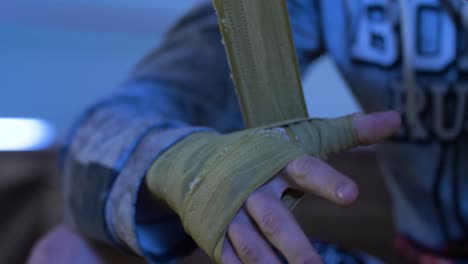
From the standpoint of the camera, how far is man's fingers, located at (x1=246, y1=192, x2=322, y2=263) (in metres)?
0.22

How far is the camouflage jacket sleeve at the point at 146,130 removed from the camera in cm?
30

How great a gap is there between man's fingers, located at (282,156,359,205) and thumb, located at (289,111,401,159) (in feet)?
0.05

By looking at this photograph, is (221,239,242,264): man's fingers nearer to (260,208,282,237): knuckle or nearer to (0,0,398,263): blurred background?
(260,208,282,237): knuckle

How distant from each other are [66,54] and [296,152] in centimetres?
103

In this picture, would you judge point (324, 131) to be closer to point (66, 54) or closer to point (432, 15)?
point (432, 15)

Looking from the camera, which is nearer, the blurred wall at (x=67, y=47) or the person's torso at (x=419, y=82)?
the person's torso at (x=419, y=82)

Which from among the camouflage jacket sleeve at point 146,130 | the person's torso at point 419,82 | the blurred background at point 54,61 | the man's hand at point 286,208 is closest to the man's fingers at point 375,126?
the man's hand at point 286,208

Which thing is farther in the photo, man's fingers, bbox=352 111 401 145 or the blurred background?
the blurred background

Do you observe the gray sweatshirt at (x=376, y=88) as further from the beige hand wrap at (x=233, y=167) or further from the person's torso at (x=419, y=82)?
the beige hand wrap at (x=233, y=167)

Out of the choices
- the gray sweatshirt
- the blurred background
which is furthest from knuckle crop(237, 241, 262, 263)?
the blurred background

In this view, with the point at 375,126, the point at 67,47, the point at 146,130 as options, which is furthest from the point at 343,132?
the point at 67,47

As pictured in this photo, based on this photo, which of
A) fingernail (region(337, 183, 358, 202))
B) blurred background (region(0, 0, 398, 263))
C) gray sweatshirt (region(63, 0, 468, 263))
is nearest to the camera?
fingernail (region(337, 183, 358, 202))

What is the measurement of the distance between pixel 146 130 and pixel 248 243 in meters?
0.13

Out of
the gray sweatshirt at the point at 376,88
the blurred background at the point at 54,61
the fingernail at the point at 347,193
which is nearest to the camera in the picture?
the fingernail at the point at 347,193
